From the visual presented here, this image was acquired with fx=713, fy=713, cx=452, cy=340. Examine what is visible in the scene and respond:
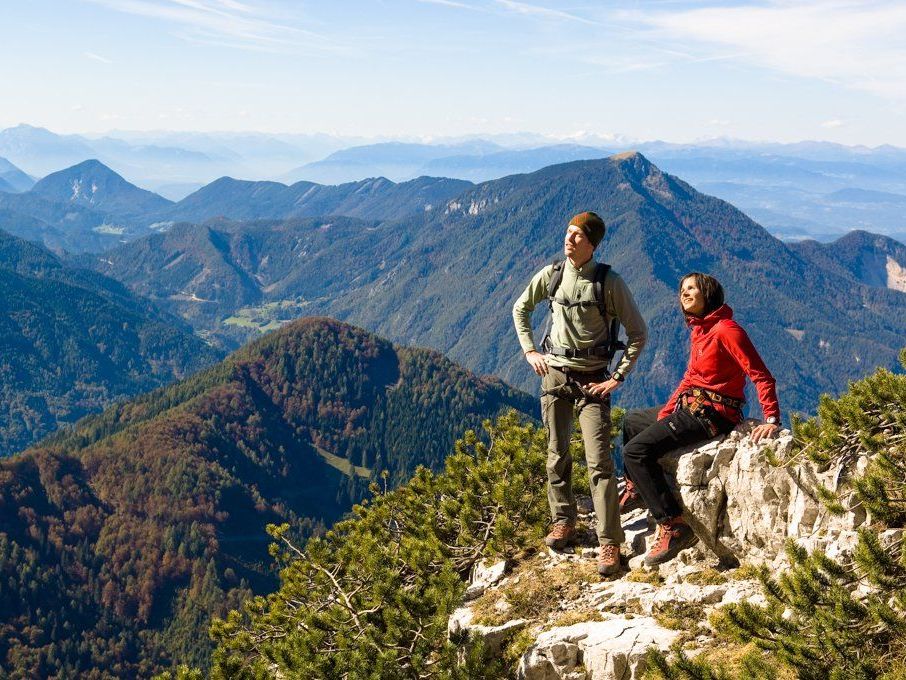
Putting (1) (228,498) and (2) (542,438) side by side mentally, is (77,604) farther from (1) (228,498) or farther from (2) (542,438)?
(2) (542,438)

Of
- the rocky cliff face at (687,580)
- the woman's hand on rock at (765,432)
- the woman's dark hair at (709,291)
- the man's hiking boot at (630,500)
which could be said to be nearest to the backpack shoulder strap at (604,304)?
the woman's dark hair at (709,291)

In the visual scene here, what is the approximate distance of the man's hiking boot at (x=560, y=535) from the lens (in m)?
12.5

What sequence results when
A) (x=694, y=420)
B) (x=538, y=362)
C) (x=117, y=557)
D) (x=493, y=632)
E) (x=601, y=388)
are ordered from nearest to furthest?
(x=493, y=632)
(x=694, y=420)
(x=601, y=388)
(x=538, y=362)
(x=117, y=557)

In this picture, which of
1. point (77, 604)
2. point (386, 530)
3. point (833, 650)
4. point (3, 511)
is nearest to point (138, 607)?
point (77, 604)

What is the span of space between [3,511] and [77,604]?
29.6 metres

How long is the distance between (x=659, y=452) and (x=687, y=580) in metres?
1.91

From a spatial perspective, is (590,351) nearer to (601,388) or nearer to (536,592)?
(601,388)

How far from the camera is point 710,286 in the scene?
1152cm

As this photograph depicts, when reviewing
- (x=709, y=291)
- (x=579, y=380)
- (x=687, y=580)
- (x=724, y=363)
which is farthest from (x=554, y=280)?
(x=687, y=580)

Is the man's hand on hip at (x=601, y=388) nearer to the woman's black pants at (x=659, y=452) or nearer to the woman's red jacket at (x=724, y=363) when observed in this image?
the woman's black pants at (x=659, y=452)

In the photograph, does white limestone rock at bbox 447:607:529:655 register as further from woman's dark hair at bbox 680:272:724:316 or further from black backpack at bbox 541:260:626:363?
woman's dark hair at bbox 680:272:724:316

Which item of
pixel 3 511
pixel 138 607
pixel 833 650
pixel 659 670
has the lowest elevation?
pixel 138 607

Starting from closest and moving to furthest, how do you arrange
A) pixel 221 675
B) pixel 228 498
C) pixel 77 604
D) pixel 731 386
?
pixel 731 386, pixel 221 675, pixel 77 604, pixel 228 498

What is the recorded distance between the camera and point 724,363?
11234 millimetres
